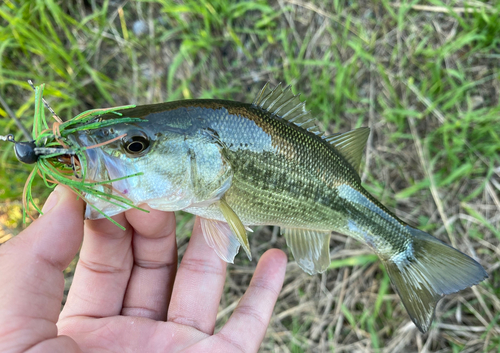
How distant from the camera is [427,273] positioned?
6.90ft

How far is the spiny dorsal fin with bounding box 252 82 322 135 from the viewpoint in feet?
6.22

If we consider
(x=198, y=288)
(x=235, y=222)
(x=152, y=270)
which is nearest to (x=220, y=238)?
(x=235, y=222)

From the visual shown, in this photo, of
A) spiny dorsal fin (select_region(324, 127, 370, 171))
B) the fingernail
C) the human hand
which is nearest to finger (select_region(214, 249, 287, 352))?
the human hand

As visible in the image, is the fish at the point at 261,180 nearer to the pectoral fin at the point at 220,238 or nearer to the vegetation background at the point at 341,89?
the pectoral fin at the point at 220,238

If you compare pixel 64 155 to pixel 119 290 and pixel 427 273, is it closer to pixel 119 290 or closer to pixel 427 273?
pixel 119 290

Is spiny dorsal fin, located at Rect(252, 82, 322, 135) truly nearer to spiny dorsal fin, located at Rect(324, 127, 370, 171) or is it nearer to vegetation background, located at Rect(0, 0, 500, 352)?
spiny dorsal fin, located at Rect(324, 127, 370, 171)

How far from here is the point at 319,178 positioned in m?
1.96

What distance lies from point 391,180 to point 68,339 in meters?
3.02

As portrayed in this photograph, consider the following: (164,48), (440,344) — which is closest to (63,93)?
(164,48)

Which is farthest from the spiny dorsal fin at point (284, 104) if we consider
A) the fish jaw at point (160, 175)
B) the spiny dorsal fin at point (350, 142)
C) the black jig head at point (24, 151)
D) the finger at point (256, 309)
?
the black jig head at point (24, 151)

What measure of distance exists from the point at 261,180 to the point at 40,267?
3.92 feet

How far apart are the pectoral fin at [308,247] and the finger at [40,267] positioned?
4.53 feet

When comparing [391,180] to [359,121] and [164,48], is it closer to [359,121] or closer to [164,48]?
[359,121]

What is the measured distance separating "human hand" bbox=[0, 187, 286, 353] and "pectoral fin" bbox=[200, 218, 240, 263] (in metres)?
0.25
